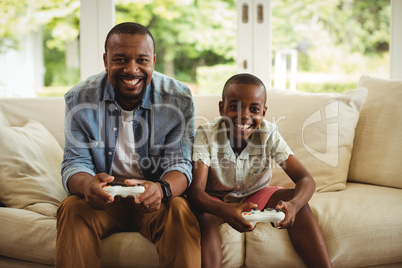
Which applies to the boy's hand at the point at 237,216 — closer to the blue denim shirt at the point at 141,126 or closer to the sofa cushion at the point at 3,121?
the blue denim shirt at the point at 141,126

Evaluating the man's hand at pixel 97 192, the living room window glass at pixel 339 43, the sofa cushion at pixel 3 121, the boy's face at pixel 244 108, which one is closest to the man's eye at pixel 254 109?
the boy's face at pixel 244 108

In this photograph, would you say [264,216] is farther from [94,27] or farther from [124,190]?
[94,27]

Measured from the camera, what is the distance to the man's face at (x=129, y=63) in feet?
5.09

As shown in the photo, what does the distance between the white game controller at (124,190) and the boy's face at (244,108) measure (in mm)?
508

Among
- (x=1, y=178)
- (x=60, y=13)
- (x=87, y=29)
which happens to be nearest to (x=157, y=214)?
(x=1, y=178)

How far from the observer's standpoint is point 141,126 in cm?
167

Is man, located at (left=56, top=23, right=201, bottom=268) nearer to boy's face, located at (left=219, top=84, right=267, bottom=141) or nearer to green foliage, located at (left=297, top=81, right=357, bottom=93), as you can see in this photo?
boy's face, located at (left=219, top=84, right=267, bottom=141)

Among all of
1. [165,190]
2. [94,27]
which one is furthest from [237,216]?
[94,27]

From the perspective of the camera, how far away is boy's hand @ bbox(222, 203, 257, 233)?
4.56ft

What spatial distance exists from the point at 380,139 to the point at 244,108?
844 millimetres

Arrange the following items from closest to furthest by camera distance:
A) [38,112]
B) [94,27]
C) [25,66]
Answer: [38,112], [94,27], [25,66]

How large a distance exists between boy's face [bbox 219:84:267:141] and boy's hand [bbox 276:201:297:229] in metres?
0.37

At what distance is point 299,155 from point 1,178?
54.9 inches

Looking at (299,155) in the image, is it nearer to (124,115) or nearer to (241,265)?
(241,265)
